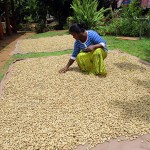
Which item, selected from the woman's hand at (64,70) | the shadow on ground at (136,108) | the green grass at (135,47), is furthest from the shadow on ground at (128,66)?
the shadow on ground at (136,108)

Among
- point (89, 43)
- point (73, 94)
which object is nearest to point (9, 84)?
point (73, 94)

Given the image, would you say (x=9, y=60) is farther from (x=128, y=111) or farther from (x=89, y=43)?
(x=128, y=111)

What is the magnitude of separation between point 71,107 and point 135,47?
487 centimetres

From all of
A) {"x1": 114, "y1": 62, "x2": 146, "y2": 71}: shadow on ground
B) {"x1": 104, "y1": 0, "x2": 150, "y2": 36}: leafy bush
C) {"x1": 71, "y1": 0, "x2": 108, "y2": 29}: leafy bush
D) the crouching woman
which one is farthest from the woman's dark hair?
{"x1": 71, "y1": 0, "x2": 108, "y2": 29}: leafy bush

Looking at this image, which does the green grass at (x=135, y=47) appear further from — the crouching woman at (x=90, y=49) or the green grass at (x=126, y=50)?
the crouching woman at (x=90, y=49)

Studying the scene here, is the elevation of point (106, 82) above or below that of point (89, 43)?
below

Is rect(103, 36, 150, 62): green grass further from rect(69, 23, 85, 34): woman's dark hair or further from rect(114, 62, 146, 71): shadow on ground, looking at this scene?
rect(69, 23, 85, 34): woman's dark hair

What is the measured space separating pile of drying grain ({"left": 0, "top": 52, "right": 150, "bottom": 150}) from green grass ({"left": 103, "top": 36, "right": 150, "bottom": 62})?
122 centimetres

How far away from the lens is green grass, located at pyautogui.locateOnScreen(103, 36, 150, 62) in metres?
7.29

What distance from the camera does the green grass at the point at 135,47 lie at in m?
7.29

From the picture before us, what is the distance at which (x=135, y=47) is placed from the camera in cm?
819

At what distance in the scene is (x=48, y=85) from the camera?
5004mm

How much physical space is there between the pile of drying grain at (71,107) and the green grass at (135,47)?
3.99ft

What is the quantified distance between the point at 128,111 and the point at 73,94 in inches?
45.3
